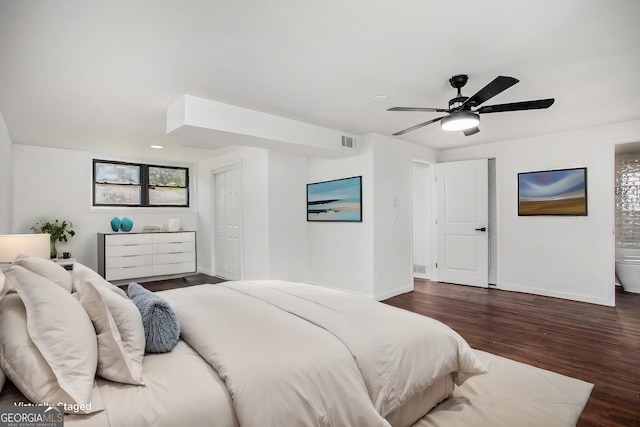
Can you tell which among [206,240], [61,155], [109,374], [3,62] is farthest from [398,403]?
[61,155]

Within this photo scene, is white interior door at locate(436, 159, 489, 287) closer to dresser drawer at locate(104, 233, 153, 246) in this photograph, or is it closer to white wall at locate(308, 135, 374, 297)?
white wall at locate(308, 135, 374, 297)

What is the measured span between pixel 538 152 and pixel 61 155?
291 inches

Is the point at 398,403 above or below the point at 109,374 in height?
below

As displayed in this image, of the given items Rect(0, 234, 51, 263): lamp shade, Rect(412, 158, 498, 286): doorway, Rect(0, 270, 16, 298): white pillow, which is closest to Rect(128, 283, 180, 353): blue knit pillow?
Rect(0, 270, 16, 298): white pillow

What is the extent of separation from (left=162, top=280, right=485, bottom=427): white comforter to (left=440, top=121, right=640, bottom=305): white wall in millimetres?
3500

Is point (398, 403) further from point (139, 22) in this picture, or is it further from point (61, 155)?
point (61, 155)

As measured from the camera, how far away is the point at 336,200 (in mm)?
4836

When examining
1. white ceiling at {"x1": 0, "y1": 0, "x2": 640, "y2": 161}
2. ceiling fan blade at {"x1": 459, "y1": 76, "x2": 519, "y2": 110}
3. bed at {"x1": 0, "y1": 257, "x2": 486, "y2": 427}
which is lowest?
bed at {"x1": 0, "y1": 257, "x2": 486, "y2": 427}

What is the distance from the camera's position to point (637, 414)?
6.13ft

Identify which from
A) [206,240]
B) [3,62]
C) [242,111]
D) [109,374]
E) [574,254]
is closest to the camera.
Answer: [109,374]

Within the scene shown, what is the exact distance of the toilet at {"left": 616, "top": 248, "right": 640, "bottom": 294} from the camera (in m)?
4.71

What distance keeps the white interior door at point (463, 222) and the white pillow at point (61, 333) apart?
512cm

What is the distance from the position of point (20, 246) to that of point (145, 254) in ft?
10.3

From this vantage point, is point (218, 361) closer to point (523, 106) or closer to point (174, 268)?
point (523, 106)
